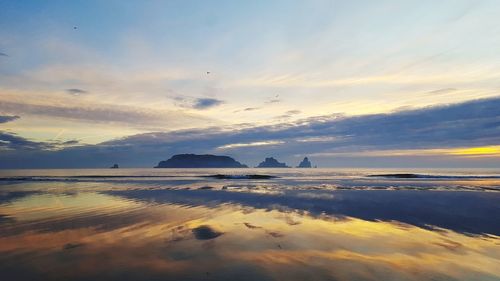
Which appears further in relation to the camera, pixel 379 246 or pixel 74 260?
pixel 379 246

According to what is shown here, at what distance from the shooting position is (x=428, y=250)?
42.9 feet

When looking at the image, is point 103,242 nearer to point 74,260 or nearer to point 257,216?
point 74,260

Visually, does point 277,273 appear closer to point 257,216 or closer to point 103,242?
point 103,242

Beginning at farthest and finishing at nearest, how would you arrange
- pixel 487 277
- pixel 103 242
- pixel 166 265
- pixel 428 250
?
1. pixel 103 242
2. pixel 428 250
3. pixel 166 265
4. pixel 487 277

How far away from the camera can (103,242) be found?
13922mm

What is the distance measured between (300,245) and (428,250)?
4808mm

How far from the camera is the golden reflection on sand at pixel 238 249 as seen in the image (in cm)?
999

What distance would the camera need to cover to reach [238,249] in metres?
12.9

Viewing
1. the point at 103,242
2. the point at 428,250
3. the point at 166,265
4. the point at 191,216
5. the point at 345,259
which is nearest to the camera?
the point at 166,265

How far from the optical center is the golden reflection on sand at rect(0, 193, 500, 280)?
9992mm

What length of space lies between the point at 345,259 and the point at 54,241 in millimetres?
11512

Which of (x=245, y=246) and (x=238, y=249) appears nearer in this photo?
(x=238, y=249)

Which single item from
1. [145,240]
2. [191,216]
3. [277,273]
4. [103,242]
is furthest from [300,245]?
[191,216]

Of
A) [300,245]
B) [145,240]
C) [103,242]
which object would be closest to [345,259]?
[300,245]
